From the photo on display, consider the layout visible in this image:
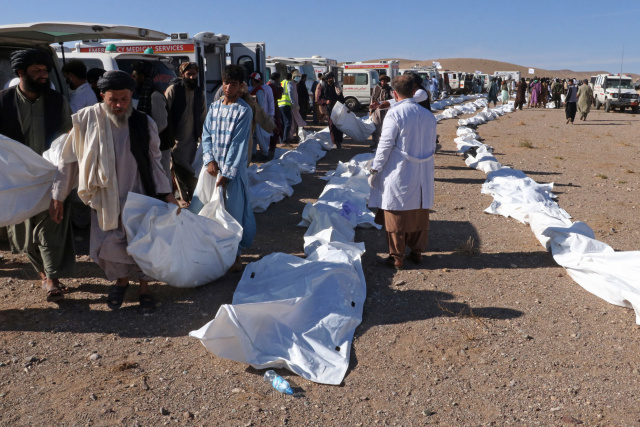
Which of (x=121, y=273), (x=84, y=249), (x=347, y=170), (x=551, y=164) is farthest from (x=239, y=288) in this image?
(x=551, y=164)

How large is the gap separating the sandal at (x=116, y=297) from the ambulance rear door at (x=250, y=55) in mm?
9077

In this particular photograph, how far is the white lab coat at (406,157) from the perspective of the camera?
175 inches

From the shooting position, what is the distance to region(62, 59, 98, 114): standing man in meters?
4.93

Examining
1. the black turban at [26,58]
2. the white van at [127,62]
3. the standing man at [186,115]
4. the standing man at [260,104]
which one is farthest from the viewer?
the white van at [127,62]

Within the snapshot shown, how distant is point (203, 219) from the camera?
402cm

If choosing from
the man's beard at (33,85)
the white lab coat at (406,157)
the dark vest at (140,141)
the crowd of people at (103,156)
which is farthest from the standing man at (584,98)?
the man's beard at (33,85)

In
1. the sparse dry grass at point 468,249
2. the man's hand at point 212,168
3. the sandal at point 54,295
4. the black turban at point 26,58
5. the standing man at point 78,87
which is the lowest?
the sparse dry grass at point 468,249

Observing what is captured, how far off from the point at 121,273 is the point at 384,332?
5.63 ft

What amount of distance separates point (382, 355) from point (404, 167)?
1.67 m

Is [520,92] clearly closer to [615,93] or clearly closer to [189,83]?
[615,93]

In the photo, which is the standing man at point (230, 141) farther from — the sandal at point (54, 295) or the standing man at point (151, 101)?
the sandal at point (54, 295)

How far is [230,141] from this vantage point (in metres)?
4.31

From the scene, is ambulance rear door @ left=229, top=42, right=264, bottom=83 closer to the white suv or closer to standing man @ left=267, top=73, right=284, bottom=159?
standing man @ left=267, top=73, right=284, bottom=159

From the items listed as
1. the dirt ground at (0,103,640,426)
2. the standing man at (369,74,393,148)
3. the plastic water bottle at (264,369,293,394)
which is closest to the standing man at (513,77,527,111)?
the standing man at (369,74,393,148)
